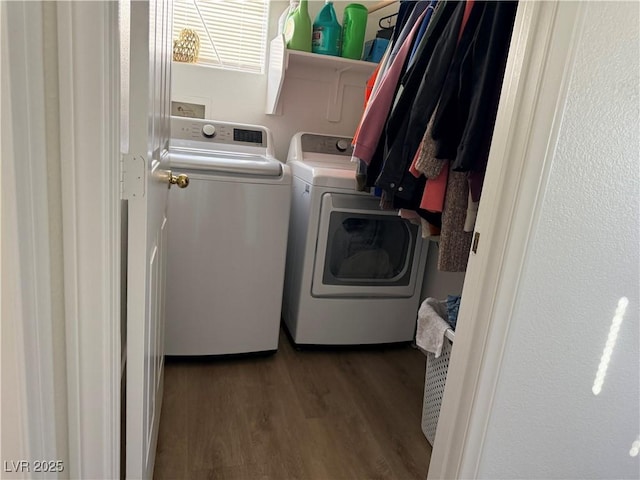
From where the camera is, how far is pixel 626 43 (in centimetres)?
88

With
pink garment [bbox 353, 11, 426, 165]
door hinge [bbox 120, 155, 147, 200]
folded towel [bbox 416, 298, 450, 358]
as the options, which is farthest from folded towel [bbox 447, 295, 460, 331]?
door hinge [bbox 120, 155, 147, 200]

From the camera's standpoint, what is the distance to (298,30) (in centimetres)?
226

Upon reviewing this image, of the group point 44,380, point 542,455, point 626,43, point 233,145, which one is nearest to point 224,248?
point 233,145

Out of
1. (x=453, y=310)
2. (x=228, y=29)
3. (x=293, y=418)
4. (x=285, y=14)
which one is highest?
(x=285, y=14)

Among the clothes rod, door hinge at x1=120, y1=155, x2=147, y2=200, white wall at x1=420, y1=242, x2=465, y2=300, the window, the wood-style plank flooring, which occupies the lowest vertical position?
the wood-style plank flooring

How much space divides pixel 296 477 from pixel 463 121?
127 cm

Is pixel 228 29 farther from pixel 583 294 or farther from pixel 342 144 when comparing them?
pixel 583 294

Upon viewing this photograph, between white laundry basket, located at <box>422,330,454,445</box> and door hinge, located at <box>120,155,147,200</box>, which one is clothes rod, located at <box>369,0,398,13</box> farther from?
door hinge, located at <box>120,155,147,200</box>

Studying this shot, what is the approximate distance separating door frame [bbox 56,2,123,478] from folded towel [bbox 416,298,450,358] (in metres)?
1.13

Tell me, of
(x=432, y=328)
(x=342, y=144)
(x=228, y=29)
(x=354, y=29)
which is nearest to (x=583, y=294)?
(x=432, y=328)

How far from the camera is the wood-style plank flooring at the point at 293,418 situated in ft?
4.94

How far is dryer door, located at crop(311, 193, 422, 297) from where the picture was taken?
2.10 m

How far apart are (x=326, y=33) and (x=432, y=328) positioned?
64.4 inches

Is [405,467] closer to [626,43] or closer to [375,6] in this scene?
[626,43]
